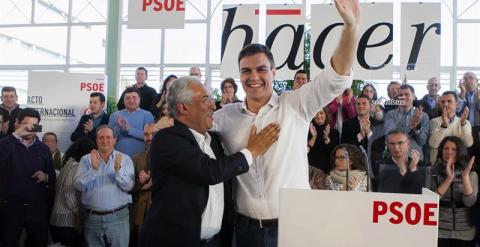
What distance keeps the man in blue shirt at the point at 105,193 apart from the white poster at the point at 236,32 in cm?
129

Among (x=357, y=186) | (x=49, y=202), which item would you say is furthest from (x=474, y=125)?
(x=49, y=202)

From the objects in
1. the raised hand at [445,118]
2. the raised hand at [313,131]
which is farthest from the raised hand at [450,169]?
the raised hand at [313,131]

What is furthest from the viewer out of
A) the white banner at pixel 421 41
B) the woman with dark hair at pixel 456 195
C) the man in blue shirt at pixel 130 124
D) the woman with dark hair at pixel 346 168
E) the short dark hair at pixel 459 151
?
the man in blue shirt at pixel 130 124

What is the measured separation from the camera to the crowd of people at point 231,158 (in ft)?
6.15

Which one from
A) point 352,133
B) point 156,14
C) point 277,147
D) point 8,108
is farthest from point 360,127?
point 8,108

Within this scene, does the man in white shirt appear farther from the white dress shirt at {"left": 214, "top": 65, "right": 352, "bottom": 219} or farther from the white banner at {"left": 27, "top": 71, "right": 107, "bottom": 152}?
the white banner at {"left": 27, "top": 71, "right": 107, "bottom": 152}

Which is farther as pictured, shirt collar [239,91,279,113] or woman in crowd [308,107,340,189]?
woman in crowd [308,107,340,189]

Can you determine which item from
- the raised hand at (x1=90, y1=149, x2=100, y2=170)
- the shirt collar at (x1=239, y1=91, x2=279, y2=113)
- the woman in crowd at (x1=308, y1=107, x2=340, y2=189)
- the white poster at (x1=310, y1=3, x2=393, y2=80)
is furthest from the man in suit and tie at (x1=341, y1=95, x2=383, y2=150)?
the shirt collar at (x1=239, y1=91, x2=279, y2=113)

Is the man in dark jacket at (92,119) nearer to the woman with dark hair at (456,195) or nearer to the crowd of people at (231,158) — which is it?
the crowd of people at (231,158)

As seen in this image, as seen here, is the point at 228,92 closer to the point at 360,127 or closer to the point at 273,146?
the point at 360,127

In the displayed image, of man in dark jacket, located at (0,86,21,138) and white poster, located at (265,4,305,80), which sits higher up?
Result: white poster, located at (265,4,305,80)

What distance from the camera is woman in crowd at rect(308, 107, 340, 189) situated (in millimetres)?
4262

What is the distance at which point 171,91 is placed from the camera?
201 cm

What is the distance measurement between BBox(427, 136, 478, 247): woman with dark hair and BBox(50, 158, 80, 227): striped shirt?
314cm
